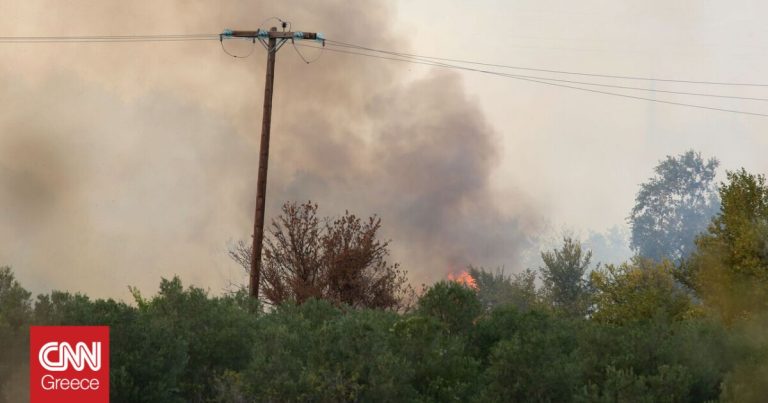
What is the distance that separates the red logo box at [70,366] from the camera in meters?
15.4

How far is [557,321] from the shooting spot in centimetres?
2264

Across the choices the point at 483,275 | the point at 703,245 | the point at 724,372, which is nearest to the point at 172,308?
the point at 724,372

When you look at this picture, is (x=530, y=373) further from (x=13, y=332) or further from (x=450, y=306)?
(x=13, y=332)

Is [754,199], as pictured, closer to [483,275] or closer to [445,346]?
[445,346]

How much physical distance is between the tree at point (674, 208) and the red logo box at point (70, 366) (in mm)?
89699

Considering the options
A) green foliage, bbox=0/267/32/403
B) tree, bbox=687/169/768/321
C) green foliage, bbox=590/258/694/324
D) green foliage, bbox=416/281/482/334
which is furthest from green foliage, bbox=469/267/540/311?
green foliage, bbox=0/267/32/403

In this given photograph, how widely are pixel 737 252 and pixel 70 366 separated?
25041 mm

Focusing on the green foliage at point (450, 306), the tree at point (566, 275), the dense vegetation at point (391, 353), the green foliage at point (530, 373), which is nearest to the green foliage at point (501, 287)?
the tree at point (566, 275)

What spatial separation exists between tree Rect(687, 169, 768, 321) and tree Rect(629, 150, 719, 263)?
6651cm

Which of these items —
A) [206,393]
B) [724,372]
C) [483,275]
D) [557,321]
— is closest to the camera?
[206,393]

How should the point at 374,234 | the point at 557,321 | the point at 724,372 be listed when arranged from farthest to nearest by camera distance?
1. the point at 374,234
2. the point at 557,321
3. the point at 724,372

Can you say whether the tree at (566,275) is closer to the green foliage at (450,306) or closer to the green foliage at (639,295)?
the green foliage at (639,295)

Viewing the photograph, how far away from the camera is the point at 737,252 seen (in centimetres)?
3391

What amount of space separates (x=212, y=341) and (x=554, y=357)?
634 cm
